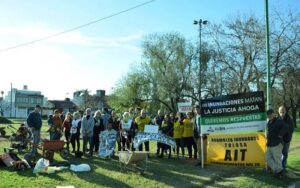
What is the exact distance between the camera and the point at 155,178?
13.8 m

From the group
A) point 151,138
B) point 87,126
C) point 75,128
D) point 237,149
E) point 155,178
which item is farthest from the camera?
point 75,128

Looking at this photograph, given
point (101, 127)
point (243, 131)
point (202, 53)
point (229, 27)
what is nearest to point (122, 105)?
point (202, 53)

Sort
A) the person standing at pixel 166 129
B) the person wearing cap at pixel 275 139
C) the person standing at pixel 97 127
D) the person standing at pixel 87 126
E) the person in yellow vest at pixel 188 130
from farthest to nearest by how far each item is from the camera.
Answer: the person standing at pixel 97 127, the person standing at pixel 166 129, the person standing at pixel 87 126, the person in yellow vest at pixel 188 130, the person wearing cap at pixel 275 139

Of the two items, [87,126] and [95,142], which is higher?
[87,126]

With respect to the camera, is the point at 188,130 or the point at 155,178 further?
the point at 188,130

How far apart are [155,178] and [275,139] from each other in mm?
3862

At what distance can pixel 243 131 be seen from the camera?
15820mm

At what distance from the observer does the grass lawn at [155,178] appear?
12969 mm

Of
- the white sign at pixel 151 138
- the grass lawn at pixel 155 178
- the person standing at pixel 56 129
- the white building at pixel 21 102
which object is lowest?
the grass lawn at pixel 155 178

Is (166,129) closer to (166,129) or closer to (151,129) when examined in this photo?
(166,129)

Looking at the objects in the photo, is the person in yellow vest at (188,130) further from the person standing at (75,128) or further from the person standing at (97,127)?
the person standing at (75,128)

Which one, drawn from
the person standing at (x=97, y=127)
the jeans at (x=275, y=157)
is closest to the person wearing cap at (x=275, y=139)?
the jeans at (x=275, y=157)

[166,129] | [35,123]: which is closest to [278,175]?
[166,129]

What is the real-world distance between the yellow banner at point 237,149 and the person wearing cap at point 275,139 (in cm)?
74
